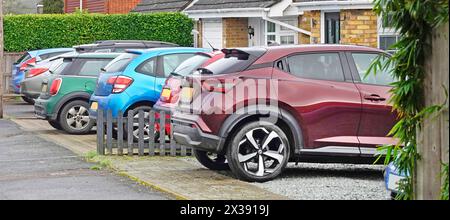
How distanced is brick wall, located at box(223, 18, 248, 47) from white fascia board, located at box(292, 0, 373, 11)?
558cm

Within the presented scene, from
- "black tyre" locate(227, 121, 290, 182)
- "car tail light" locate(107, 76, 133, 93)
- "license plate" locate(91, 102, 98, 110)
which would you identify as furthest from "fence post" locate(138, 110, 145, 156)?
"black tyre" locate(227, 121, 290, 182)

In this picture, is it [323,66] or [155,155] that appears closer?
[323,66]

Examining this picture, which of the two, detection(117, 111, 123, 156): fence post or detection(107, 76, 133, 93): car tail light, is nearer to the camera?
detection(117, 111, 123, 156): fence post

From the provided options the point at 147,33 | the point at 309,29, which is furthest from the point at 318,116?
the point at 147,33

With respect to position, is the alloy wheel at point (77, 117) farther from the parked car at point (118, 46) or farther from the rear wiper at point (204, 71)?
the rear wiper at point (204, 71)

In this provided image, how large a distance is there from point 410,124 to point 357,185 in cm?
513

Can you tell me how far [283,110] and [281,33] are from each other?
1632cm

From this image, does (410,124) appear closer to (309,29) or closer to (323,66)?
(323,66)

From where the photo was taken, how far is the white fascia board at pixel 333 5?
2311 centimetres

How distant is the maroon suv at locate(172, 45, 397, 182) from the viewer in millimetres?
12203

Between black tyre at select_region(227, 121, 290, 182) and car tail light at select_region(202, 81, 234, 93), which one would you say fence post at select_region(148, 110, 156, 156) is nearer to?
car tail light at select_region(202, 81, 234, 93)

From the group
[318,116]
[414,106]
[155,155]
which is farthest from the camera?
[155,155]

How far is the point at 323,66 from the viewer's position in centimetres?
1266

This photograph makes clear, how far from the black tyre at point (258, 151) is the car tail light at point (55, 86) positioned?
813 cm
